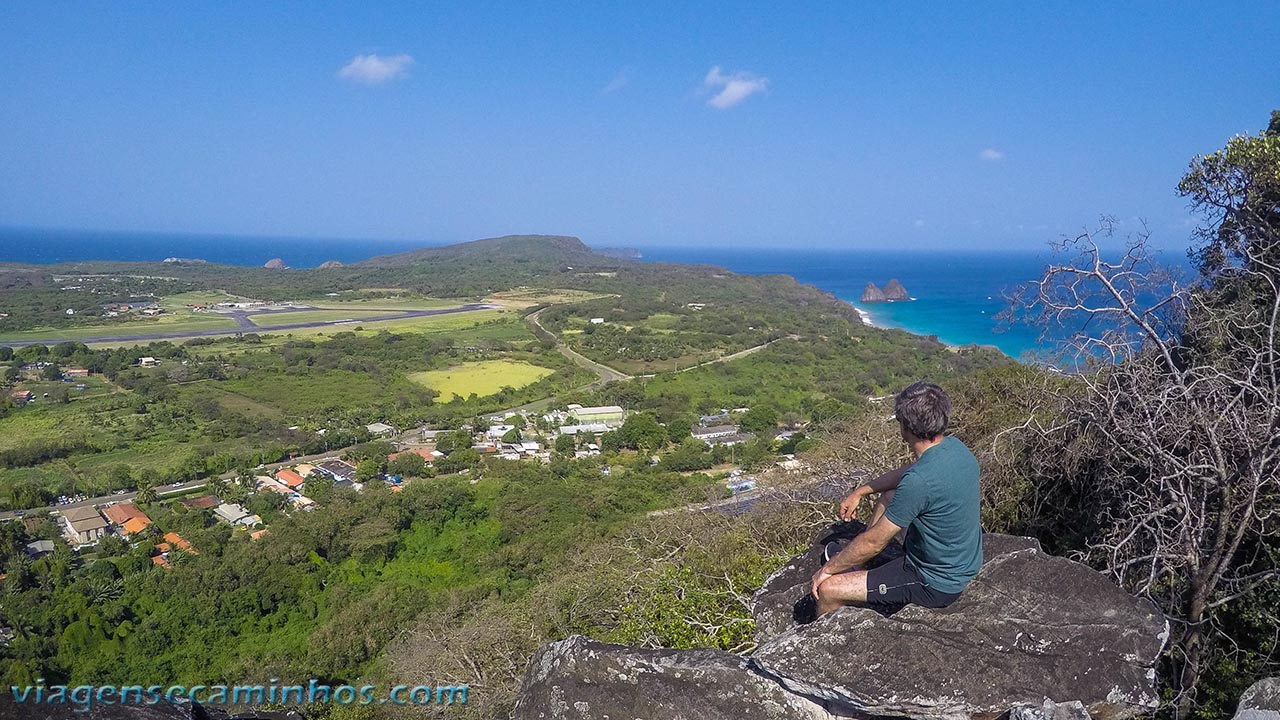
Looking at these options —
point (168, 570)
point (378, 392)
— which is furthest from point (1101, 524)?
point (378, 392)

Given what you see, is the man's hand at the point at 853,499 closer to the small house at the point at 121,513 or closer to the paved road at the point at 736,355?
the small house at the point at 121,513

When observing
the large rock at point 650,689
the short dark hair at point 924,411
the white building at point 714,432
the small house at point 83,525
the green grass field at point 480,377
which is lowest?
the small house at point 83,525

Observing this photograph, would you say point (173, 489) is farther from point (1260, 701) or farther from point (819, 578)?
point (1260, 701)

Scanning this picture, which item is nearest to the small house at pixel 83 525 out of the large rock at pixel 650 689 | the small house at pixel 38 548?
the small house at pixel 38 548

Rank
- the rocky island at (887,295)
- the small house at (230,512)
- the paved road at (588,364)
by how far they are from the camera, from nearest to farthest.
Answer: the small house at (230,512)
the paved road at (588,364)
the rocky island at (887,295)

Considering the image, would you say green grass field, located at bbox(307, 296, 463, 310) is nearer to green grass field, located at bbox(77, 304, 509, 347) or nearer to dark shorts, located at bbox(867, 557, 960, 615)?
green grass field, located at bbox(77, 304, 509, 347)

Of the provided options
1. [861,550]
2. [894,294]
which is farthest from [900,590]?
[894,294]
